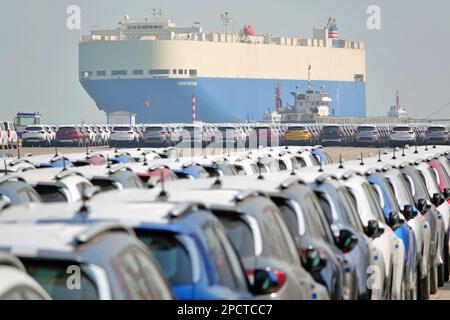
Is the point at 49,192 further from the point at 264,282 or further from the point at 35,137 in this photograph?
the point at 35,137

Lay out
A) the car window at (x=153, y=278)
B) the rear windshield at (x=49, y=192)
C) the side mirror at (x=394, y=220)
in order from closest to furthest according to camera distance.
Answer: the car window at (x=153, y=278) < the rear windshield at (x=49, y=192) < the side mirror at (x=394, y=220)

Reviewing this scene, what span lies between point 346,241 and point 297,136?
69.3 meters

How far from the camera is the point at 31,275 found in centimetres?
545

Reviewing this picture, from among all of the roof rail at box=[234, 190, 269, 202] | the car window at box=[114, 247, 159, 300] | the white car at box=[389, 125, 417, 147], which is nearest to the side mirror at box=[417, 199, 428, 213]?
the roof rail at box=[234, 190, 269, 202]

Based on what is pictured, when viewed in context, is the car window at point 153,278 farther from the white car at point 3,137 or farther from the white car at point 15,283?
the white car at point 3,137

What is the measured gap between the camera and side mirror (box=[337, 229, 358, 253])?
9086 mm

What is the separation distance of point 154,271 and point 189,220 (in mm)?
804

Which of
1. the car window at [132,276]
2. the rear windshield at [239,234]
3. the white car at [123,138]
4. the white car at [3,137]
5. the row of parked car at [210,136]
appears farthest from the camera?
the white car at [123,138]

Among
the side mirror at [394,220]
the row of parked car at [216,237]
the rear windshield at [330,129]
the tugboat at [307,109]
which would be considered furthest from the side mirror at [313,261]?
the tugboat at [307,109]

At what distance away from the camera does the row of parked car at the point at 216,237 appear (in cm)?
548

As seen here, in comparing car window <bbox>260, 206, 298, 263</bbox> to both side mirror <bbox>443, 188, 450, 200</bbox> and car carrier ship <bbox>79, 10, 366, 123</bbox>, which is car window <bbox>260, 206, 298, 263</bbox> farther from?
car carrier ship <bbox>79, 10, 366, 123</bbox>

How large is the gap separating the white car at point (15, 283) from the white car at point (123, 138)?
66.9 m
